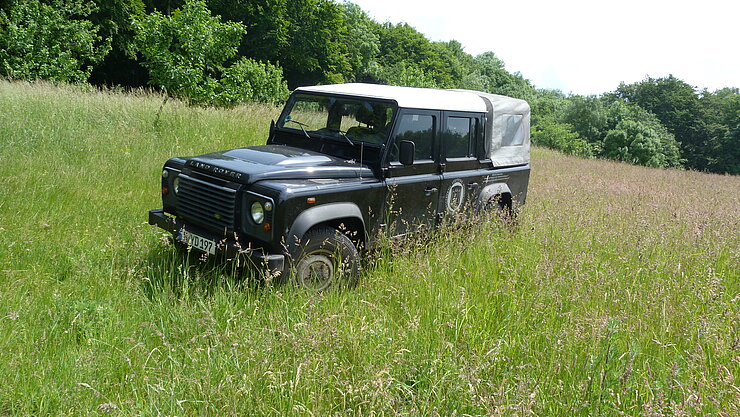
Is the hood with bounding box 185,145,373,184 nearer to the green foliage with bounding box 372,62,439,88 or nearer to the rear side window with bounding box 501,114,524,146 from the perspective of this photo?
the rear side window with bounding box 501,114,524,146

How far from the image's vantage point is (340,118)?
521 cm

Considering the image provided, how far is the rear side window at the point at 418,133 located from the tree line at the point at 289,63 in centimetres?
155

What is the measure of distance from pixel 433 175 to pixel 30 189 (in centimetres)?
527

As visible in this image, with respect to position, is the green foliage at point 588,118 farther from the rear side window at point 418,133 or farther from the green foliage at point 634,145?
the rear side window at point 418,133

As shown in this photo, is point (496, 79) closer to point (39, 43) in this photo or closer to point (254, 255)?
point (39, 43)

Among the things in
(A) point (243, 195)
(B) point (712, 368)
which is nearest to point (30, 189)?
(A) point (243, 195)

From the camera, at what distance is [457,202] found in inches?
223

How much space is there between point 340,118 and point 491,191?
218 cm

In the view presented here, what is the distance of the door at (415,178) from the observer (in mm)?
4848

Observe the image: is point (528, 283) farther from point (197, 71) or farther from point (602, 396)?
point (197, 71)

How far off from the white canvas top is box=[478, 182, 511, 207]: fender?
96 cm

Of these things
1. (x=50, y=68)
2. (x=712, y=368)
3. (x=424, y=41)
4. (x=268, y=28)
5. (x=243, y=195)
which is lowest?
(x=712, y=368)

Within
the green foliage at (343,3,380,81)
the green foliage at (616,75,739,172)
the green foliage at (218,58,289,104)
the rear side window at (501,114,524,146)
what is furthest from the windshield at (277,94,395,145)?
the green foliage at (616,75,739,172)

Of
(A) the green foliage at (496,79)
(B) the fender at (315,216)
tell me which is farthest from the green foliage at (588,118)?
(B) the fender at (315,216)
